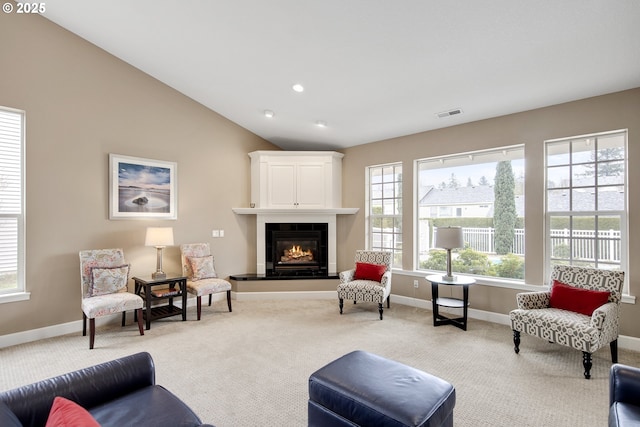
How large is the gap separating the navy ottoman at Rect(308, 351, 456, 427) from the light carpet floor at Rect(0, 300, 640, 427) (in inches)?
18.4

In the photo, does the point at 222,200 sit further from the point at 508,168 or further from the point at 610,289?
the point at 610,289

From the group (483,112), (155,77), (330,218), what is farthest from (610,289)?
(155,77)

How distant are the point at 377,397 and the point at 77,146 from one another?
13.9 feet

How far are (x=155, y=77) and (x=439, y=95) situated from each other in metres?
3.81

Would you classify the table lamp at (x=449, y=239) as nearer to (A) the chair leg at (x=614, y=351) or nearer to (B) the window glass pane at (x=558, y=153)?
(B) the window glass pane at (x=558, y=153)

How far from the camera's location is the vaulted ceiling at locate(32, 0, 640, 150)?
2.60 meters

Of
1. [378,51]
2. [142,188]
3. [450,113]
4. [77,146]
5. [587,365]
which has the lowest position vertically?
[587,365]

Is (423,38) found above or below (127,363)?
above

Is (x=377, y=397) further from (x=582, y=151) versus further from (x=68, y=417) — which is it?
(x=582, y=151)

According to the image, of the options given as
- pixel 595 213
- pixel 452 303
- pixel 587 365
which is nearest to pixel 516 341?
pixel 587 365

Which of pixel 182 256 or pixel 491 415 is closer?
pixel 491 415

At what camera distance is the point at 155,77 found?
4539 millimetres

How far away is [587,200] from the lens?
143 inches

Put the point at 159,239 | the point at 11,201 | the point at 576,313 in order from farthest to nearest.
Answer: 1. the point at 159,239
2. the point at 11,201
3. the point at 576,313
